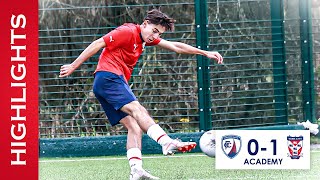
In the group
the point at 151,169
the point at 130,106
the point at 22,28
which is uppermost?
the point at 22,28

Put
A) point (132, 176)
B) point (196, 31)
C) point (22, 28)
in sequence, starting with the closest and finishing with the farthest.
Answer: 1. point (22, 28)
2. point (132, 176)
3. point (196, 31)

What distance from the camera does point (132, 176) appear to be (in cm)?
773

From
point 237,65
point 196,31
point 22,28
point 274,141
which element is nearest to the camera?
point 22,28

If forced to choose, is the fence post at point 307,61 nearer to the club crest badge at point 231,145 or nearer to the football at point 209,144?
the football at point 209,144

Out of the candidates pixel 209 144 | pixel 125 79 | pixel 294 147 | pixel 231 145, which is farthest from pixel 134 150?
pixel 294 147

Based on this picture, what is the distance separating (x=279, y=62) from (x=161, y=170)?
293cm

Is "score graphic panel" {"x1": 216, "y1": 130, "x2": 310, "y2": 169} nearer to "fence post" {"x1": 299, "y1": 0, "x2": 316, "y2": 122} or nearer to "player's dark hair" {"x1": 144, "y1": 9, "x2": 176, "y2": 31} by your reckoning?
"player's dark hair" {"x1": 144, "y1": 9, "x2": 176, "y2": 31}

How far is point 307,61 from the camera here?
11055 mm

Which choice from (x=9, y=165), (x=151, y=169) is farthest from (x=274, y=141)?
(x=9, y=165)

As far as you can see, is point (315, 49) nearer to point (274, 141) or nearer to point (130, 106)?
point (274, 141)

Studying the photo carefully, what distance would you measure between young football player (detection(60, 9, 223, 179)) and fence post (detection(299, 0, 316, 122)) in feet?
9.77

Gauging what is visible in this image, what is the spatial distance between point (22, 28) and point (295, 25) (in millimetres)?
5800

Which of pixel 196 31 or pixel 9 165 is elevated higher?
pixel 196 31

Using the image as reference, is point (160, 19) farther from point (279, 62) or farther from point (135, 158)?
point (279, 62)
